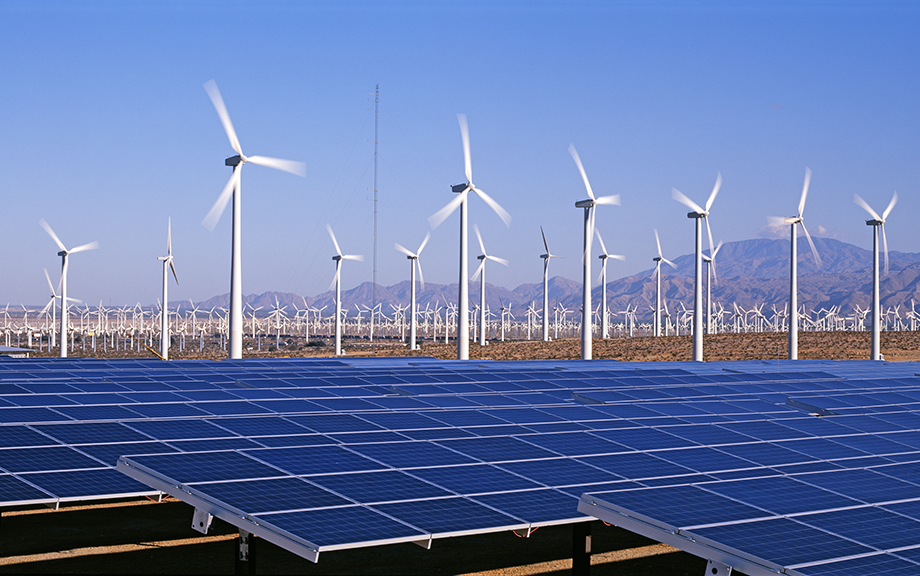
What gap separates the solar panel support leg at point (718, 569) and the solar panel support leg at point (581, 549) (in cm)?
402

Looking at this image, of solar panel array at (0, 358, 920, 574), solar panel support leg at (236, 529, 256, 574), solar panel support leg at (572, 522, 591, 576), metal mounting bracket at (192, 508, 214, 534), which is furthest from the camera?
solar panel support leg at (572, 522, 591, 576)

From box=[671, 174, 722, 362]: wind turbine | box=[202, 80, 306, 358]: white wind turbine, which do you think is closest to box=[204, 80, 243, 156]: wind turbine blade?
box=[202, 80, 306, 358]: white wind turbine

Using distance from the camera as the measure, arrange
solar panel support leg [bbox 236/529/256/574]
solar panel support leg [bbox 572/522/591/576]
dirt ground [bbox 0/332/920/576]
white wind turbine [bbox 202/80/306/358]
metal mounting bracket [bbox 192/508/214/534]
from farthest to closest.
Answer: white wind turbine [bbox 202/80/306/358] → dirt ground [bbox 0/332/920/576] → solar panel support leg [bbox 572/522/591/576] → solar panel support leg [bbox 236/529/256/574] → metal mounting bracket [bbox 192/508/214/534]

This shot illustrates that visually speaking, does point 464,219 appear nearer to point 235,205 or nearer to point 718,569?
point 235,205

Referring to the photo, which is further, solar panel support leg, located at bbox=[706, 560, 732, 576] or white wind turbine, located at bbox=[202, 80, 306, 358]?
white wind turbine, located at bbox=[202, 80, 306, 358]

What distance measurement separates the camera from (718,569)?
1199cm

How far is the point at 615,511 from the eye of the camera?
1342cm

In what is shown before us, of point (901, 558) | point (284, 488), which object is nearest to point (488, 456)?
Result: point (284, 488)

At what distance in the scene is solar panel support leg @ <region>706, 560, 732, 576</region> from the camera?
1185cm

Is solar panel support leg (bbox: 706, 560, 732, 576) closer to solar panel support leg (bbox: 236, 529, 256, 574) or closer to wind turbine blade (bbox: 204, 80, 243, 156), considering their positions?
solar panel support leg (bbox: 236, 529, 256, 574)

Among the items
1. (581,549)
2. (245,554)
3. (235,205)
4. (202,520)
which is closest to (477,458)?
(581,549)

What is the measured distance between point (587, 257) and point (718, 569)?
49561mm

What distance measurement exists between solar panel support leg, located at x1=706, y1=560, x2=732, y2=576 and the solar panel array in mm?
150

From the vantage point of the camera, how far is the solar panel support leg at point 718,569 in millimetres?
11852
